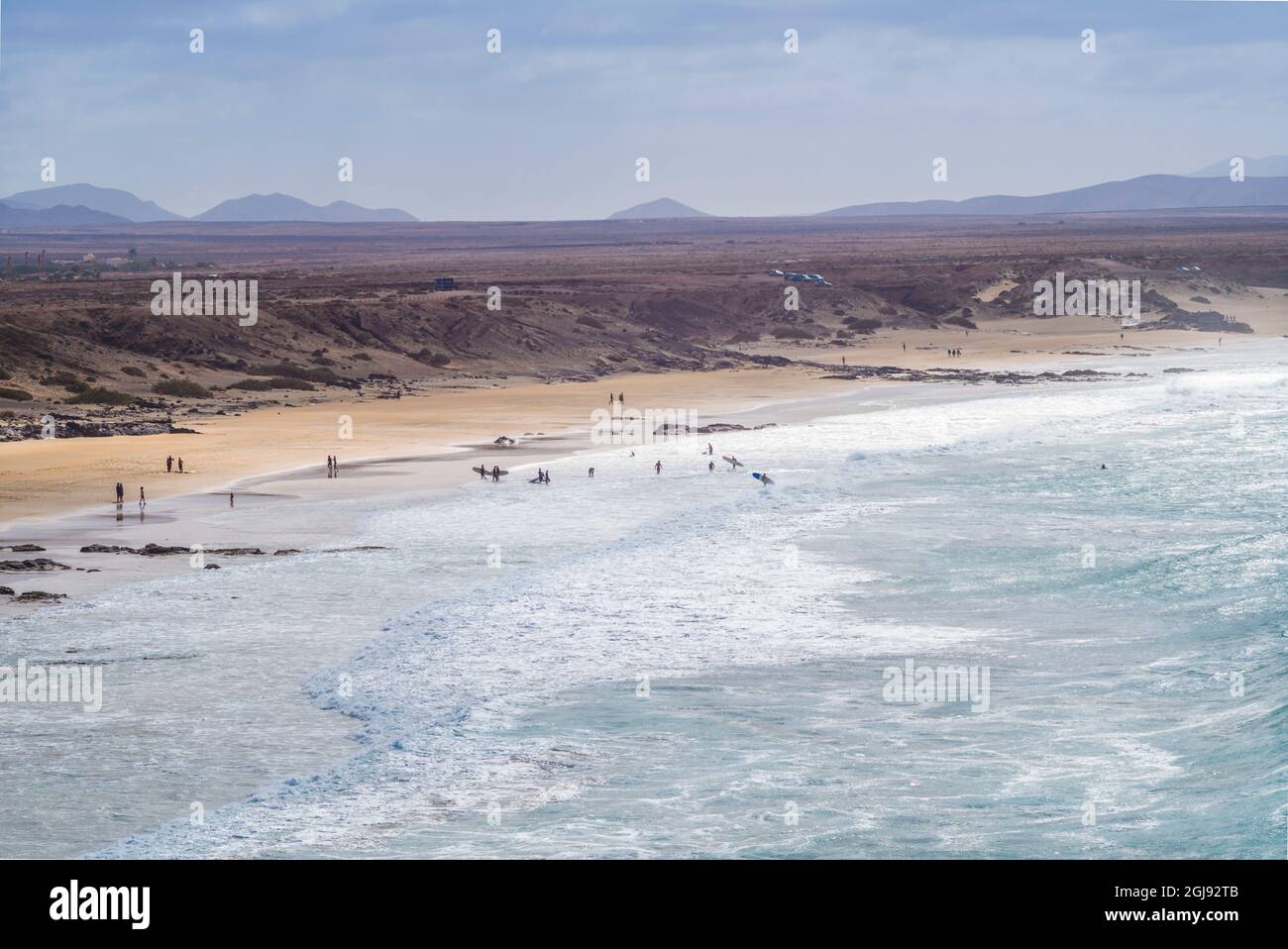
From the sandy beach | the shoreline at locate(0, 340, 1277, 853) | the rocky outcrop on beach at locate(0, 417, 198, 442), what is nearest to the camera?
the shoreline at locate(0, 340, 1277, 853)

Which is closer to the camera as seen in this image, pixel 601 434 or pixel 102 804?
pixel 102 804

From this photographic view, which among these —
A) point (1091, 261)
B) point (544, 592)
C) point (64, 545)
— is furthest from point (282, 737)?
point (1091, 261)

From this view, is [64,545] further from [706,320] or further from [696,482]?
[706,320]
